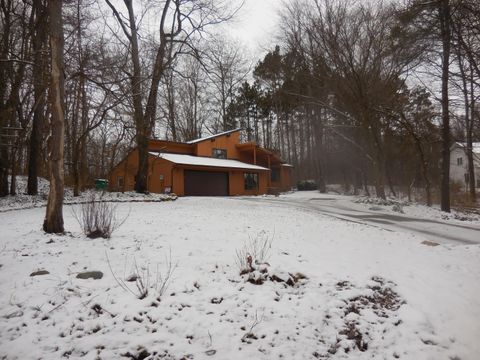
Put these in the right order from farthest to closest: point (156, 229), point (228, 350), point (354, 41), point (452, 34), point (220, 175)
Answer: point (220, 175), point (354, 41), point (452, 34), point (156, 229), point (228, 350)

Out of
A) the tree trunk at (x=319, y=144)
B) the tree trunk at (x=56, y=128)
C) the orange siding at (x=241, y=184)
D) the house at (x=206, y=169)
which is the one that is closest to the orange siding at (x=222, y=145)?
the house at (x=206, y=169)

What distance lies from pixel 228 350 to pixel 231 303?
2.61 ft

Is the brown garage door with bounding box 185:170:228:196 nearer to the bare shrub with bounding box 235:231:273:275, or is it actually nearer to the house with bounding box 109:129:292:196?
the house with bounding box 109:129:292:196

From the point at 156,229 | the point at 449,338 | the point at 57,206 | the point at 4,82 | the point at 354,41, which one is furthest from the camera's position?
the point at 354,41

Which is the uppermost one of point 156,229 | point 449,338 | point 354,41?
point 354,41

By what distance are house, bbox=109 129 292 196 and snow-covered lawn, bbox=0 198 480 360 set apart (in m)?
14.5

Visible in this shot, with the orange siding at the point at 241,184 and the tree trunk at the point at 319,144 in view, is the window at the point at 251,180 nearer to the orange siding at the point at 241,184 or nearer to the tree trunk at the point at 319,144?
the orange siding at the point at 241,184

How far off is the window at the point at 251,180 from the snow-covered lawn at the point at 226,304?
19635 mm

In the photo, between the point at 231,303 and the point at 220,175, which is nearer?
the point at 231,303

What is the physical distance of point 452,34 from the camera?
952cm

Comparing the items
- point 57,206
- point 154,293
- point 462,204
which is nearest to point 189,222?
point 57,206

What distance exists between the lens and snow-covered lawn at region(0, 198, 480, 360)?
302 centimetres

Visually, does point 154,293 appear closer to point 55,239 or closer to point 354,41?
point 55,239

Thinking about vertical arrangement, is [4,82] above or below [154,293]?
above
